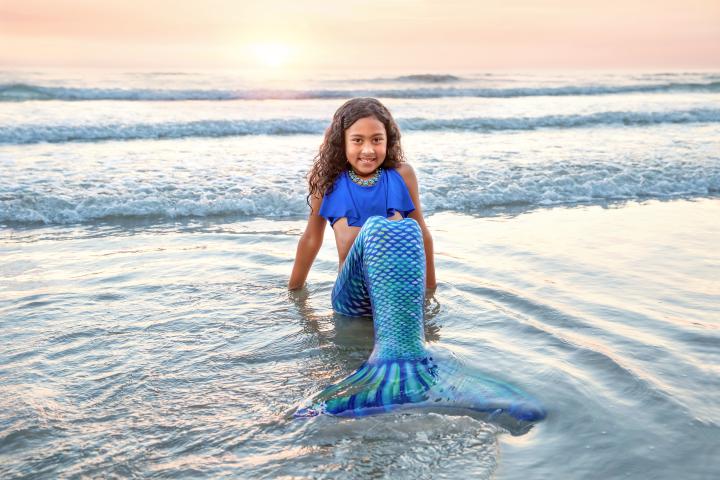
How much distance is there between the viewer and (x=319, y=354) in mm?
3678

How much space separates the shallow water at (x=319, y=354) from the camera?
2555mm

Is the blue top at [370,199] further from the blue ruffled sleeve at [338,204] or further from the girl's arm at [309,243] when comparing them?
the girl's arm at [309,243]

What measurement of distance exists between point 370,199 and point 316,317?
0.85 metres

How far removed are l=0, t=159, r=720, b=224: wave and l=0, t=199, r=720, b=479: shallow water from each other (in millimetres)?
923

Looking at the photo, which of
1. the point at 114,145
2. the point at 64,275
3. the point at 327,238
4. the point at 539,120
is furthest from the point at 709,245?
the point at 539,120

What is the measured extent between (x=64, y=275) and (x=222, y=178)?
388 cm

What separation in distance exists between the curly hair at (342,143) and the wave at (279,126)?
33.5 ft

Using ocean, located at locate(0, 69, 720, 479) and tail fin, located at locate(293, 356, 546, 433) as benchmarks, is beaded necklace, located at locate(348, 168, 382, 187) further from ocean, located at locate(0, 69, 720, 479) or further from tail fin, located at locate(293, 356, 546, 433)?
tail fin, located at locate(293, 356, 546, 433)

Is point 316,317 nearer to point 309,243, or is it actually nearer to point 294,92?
point 309,243

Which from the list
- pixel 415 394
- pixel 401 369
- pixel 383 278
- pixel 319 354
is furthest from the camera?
pixel 319 354

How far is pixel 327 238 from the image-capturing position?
20.7ft

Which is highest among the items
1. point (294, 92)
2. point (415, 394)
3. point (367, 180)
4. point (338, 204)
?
point (294, 92)

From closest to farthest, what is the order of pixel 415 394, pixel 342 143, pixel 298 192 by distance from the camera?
pixel 415 394 < pixel 342 143 < pixel 298 192

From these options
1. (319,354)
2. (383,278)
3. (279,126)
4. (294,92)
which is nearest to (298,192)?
(319,354)
